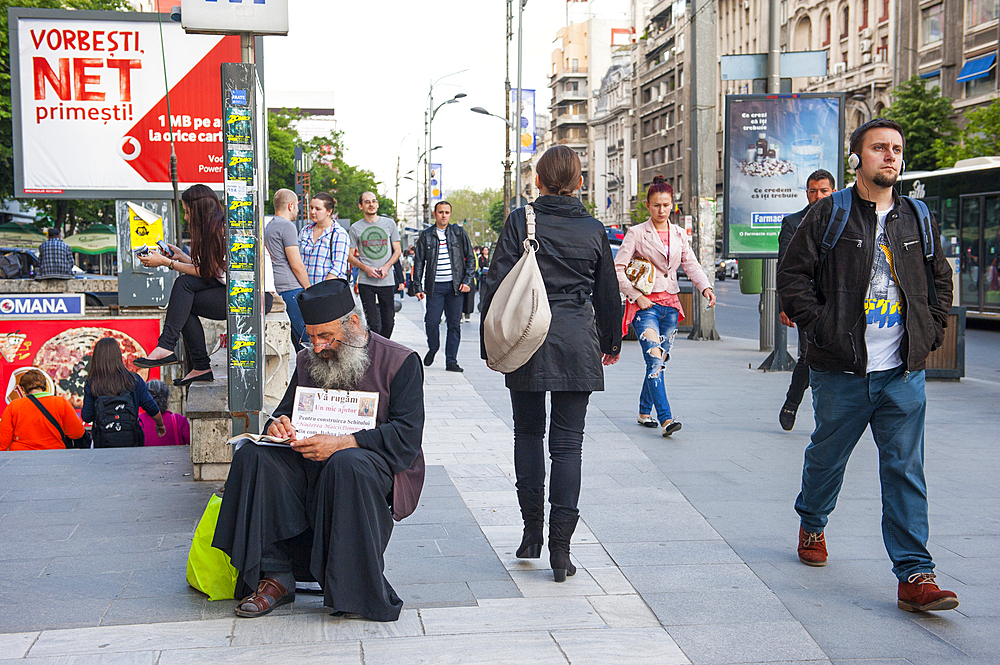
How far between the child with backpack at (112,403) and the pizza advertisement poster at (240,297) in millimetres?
2995

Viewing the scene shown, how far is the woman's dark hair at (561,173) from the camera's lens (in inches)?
185

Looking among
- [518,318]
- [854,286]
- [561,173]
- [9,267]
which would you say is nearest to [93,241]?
[9,267]

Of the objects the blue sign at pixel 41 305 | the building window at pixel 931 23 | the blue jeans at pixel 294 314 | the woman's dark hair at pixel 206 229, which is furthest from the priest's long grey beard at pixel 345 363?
the building window at pixel 931 23

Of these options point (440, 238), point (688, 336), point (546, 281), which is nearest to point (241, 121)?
point (546, 281)

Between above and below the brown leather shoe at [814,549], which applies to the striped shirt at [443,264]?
above

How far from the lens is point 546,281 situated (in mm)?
4648

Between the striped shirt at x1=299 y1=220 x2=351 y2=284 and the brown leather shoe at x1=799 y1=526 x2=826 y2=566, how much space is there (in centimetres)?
648

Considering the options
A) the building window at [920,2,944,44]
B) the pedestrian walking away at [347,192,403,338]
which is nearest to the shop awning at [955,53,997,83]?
the building window at [920,2,944,44]

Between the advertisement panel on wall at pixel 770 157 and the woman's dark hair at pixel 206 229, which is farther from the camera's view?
the advertisement panel on wall at pixel 770 157

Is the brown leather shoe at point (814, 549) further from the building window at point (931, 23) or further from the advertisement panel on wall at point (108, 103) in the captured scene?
the building window at point (931, 23)

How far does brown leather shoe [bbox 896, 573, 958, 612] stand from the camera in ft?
13.0

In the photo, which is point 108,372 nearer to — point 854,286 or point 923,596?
point 854,286

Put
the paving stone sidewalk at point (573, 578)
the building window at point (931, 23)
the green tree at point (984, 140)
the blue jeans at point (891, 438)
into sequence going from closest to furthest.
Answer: the paving stone sidewalk at point (573, 578), the blue jeans at point (891, 438), the green tree at point (984, 140), the building window at point (931, 23)

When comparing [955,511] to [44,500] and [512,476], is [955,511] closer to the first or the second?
[512,476]
